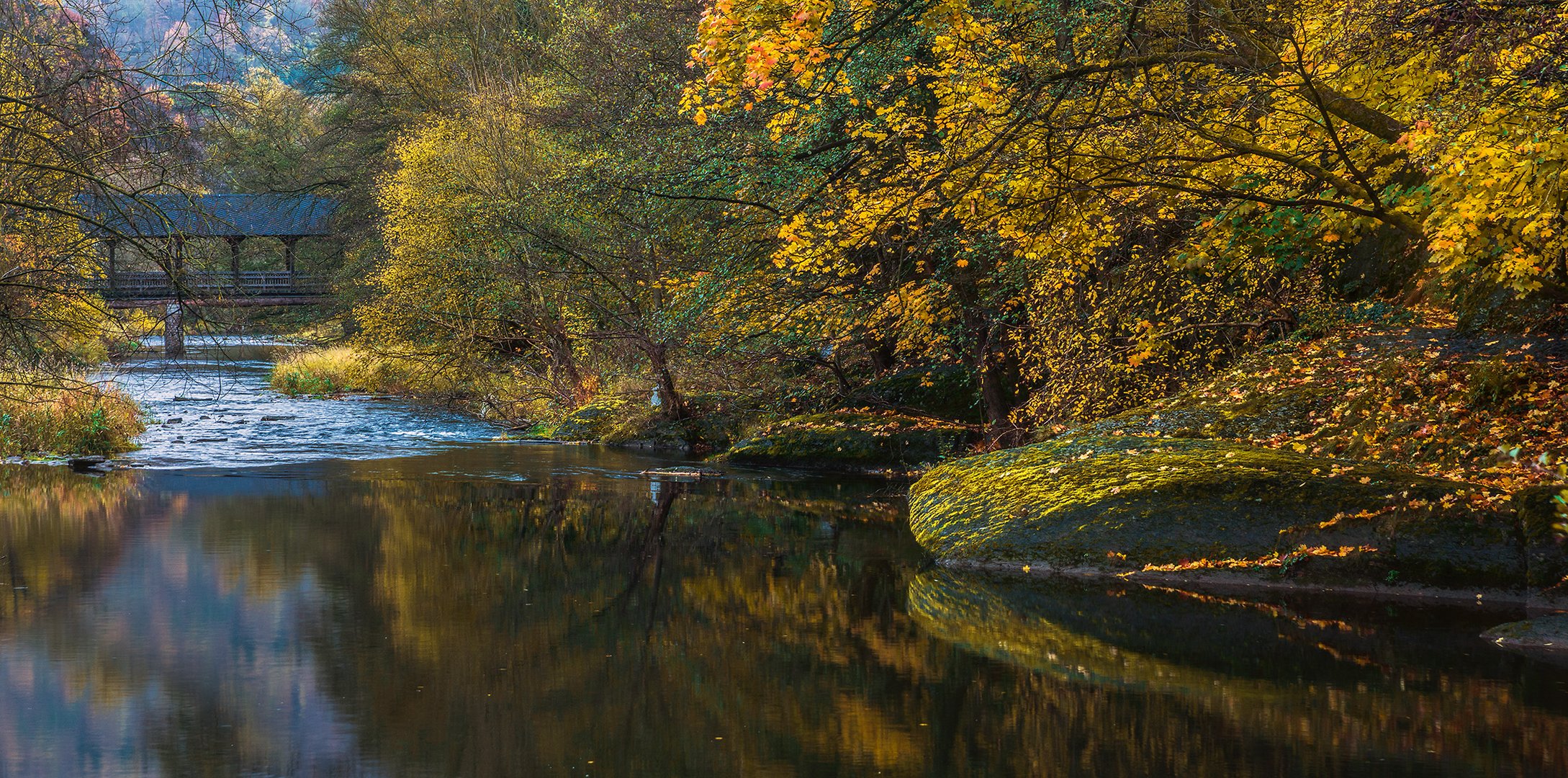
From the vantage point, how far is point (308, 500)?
13.4m

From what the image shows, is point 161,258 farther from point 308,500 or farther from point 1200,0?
point 1200,0

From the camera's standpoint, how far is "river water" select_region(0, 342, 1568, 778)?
17.8 feet

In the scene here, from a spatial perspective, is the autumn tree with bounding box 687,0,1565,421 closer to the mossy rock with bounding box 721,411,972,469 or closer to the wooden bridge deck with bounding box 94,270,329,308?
the mossy rock with bounding box 721,411,972,469

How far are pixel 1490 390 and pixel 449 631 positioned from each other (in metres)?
7.62

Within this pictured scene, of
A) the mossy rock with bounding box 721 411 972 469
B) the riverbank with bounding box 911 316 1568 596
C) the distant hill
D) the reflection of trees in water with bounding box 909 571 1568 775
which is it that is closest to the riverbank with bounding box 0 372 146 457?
the mossy rock with bounding box 721 411 972 469

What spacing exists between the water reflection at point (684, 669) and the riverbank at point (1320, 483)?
17.6 inches

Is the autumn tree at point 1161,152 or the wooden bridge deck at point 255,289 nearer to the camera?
the autumn tree at point 1161,152

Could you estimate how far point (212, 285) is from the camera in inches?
375

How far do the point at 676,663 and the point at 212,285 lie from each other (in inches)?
202

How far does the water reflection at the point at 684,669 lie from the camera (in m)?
5.44

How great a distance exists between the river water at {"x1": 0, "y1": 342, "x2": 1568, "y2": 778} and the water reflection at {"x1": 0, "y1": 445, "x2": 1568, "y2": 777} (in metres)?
0.02

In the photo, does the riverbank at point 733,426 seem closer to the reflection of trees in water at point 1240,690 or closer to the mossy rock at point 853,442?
the mossy rock at point 853,442

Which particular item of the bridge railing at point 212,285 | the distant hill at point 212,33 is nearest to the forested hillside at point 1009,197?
the distant hill at point 212,33

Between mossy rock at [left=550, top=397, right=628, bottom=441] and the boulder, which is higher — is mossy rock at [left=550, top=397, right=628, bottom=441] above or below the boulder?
above
